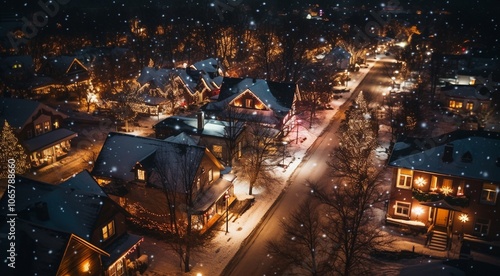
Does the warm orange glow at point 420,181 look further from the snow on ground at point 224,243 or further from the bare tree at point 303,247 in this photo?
the snow on ground at point 224,243

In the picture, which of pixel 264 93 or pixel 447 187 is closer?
pixel 447 187

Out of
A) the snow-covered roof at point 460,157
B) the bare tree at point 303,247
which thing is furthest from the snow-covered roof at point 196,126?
the snow-covered roof at point 460,157

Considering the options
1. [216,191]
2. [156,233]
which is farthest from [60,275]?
[216,191]

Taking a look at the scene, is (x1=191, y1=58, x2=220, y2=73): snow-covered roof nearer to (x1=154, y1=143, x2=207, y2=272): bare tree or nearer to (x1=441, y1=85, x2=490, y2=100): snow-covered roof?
(x1=441, y1=85, x2=490, y2=100): snow-covered roof

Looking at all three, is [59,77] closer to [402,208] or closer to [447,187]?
[402,208]

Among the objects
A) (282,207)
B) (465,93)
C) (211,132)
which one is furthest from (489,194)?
(465,93)

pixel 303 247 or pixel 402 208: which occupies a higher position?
pixel 402 208
